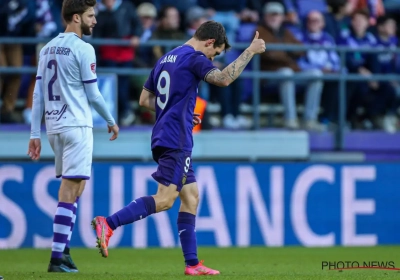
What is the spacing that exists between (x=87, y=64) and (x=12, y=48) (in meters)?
5.37

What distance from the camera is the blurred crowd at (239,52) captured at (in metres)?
13.3

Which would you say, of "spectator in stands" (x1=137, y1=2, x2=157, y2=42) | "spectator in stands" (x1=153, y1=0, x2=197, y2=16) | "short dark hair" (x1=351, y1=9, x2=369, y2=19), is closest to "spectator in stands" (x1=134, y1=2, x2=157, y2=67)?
"spectator in stands" (x1=137, y1=2, x2=157, y2=42)

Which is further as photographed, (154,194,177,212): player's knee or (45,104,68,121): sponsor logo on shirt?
(45,104,68,121): sponsor logo on shirt

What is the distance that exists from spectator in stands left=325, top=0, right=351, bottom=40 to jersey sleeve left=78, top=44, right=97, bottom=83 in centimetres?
766

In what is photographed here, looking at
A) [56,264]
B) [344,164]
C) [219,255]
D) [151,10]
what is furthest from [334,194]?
[56,264]

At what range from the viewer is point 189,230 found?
7.91 metres

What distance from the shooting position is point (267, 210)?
42.6 ft

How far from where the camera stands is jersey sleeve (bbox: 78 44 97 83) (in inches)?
316

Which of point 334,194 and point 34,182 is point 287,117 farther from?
point 34,182

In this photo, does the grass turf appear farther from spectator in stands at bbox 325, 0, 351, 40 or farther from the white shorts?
spectator in stands at bbox 325, 0, 351, 40

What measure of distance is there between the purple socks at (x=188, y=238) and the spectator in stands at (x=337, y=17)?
7.75 m

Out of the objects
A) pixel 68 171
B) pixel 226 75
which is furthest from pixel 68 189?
pixel 226 75

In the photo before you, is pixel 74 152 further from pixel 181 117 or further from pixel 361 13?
pixel 361 13

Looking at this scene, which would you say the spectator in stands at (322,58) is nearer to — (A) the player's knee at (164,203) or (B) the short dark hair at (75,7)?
(B) the short dark hair at (75,7)
